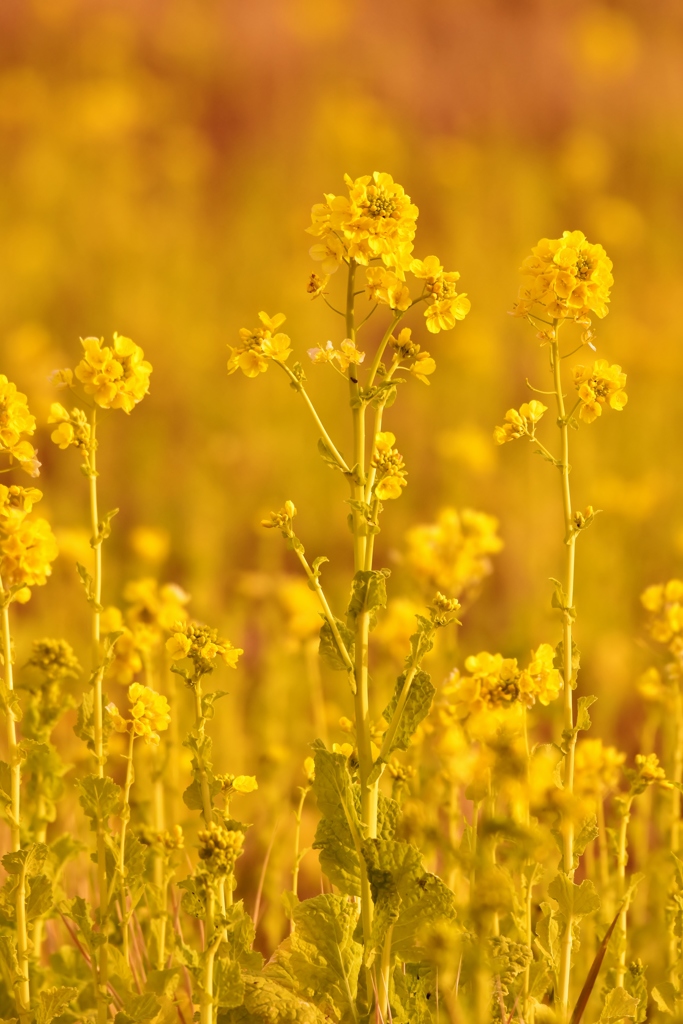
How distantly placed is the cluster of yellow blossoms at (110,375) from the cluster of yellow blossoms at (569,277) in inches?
23.8

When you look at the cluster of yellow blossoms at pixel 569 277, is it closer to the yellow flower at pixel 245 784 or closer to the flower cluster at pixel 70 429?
the flower cluster at pixel 70 429

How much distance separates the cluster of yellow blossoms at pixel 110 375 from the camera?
1.61 m

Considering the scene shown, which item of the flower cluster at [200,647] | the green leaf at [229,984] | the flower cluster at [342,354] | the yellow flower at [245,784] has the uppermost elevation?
the flower cluster at [342,354]

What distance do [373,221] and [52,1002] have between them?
1199mm

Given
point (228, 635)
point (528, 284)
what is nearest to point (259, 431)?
point (228, 635)

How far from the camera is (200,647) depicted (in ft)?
5.15

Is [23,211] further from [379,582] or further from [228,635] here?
[379,582]

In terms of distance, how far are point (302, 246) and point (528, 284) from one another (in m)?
5.74

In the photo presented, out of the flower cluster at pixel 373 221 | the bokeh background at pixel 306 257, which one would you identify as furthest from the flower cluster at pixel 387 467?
the bokeh background at pixel 306 257

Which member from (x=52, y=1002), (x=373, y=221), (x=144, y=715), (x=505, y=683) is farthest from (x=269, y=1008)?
(x=373, y=221)

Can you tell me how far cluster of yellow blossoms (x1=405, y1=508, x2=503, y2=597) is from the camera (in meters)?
2.46

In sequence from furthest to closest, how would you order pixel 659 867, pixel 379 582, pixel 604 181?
pixel 604 181
pixel 659 867
pixel 379 582

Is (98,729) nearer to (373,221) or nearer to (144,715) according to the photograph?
(144,715)

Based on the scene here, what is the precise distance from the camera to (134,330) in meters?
5.95
